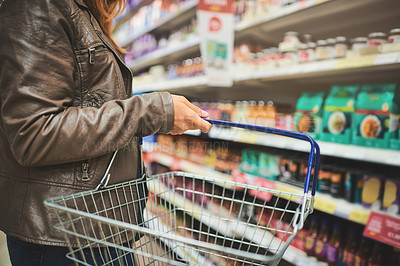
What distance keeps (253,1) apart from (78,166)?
62.2 inches

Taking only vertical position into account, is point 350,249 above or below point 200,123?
below

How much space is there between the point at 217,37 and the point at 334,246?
57.1 inches

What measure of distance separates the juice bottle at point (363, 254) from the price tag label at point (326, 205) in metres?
0.29

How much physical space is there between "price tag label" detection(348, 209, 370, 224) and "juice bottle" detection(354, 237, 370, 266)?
0.94 feet

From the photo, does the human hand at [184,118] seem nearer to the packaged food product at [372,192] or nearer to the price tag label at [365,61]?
the price tag label at [365,61]

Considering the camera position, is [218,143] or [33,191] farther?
[218,143]

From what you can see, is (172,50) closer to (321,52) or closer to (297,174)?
(321,52)

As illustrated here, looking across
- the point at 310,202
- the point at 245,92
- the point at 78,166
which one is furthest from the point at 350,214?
the point at 245,92

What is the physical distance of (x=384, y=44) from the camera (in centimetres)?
119

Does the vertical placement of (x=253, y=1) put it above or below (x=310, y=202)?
above

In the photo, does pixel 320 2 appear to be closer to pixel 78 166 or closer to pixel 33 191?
pixel 78 166

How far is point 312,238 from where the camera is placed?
1.48 m

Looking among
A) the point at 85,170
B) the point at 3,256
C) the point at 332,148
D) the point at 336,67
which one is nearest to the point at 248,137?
the point at 332,148

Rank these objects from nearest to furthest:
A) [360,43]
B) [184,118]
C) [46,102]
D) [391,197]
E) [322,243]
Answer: [46,102]
[184,118]
[391,197]
[360,43]
[322,243]
